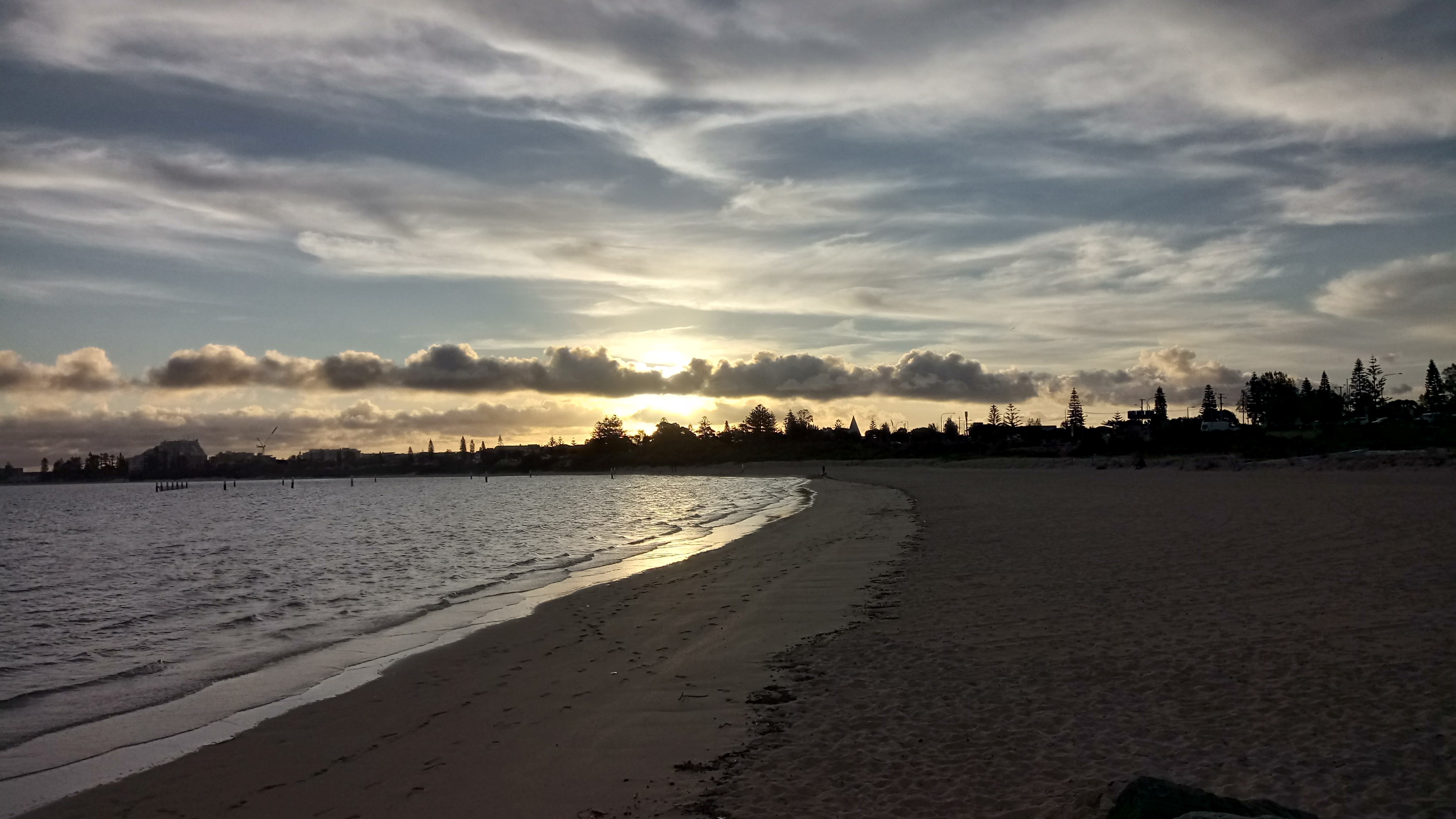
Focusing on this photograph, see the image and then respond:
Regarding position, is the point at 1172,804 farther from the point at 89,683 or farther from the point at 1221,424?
A: the point at 1221,424

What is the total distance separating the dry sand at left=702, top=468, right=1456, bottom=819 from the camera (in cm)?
658

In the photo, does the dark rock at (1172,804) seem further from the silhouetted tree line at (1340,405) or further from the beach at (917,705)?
the silhouetted tree line at (1340,405)

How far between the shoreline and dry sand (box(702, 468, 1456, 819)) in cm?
709

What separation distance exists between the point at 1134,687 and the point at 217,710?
1205 centimetres

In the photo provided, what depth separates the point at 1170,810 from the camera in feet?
16.4

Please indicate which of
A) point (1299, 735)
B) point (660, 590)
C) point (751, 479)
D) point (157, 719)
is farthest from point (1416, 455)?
point (751, 479)

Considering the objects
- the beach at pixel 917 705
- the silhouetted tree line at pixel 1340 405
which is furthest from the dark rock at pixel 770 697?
the silhouetted tree line at pixel 1340 405

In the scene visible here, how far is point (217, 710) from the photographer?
11.6 meters

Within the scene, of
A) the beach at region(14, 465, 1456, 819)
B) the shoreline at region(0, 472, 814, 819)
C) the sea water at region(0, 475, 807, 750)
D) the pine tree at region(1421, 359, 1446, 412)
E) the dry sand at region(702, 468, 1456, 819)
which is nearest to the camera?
the dry sand at region(702, 468, 1456, 819)

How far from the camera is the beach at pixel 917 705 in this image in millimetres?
6848

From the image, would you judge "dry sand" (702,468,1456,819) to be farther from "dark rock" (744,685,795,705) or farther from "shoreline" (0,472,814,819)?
"shoreline" (0,472,814,819)

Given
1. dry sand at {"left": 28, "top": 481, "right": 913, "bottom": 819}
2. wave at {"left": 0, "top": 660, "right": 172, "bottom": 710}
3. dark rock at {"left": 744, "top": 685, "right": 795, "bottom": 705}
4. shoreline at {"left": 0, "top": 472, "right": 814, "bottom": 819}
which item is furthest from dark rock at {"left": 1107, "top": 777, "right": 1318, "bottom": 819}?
wave at {"left": 0, "top": 660, "right": 172, "bottom": 710}

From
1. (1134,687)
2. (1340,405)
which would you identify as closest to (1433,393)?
(1340,405)

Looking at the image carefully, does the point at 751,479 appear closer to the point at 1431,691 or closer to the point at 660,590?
the point at 660,590
